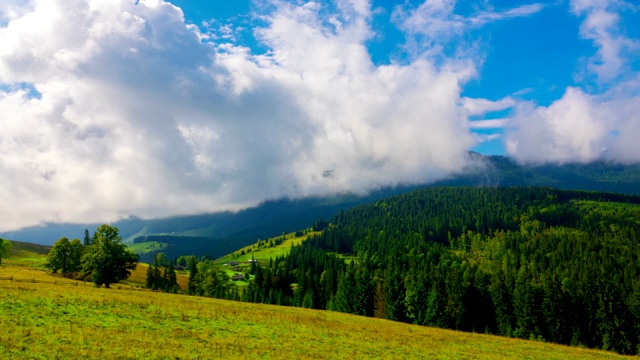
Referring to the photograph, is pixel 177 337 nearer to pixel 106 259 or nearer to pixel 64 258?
pixel 106 259

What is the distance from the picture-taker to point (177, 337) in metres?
31.6

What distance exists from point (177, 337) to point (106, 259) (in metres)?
57.4

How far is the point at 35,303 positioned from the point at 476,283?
10831 cm

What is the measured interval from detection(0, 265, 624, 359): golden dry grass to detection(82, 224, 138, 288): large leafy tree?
34617mm

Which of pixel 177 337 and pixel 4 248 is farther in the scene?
pixel 4 248

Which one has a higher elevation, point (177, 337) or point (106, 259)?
point (106, 259)

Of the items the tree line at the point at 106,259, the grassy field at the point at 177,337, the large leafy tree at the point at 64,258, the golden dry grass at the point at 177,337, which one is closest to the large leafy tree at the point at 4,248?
the large leafy tree at the point at 64,258

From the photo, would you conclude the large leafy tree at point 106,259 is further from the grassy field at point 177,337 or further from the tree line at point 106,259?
the grassy field at point 177,337

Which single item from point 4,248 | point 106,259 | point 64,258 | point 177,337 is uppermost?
point 106,259

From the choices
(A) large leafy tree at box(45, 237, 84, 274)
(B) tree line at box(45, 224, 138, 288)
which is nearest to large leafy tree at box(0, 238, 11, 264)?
(A) large leafy tree at box(45, 237, 84, 274)

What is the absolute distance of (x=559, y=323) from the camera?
92.1 meters

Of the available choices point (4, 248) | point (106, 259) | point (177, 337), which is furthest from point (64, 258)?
point (177, 337)

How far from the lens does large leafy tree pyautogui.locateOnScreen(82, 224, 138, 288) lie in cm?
7681

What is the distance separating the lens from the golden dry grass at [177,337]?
998 inches
